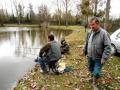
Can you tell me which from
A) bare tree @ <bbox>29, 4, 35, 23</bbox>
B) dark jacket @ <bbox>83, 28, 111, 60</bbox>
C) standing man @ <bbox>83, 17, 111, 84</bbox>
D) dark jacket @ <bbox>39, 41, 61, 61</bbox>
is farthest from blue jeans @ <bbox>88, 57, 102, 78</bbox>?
bare tree @ <bbox>29, 4, 35, 23</bbox>

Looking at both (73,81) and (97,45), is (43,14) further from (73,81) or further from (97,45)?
(97,45)

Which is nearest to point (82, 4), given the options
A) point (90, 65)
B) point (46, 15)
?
point (90, 65)

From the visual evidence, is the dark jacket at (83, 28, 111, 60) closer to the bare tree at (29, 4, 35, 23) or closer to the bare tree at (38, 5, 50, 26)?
the bare tree at (38, 5, 50, 26)

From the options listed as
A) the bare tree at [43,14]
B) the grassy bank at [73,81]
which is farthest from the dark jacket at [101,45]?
the bare tree at [43,14]

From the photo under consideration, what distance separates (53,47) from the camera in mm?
9398

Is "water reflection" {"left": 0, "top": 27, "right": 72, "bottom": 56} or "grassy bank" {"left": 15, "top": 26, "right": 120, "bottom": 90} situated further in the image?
"water reflection" {"left": 0, "top": 27, "right": 72, "bottom": 56}

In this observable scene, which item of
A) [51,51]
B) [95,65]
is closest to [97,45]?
[95,65]

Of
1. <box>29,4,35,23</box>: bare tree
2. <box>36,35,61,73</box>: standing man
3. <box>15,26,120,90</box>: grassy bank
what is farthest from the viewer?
<box>29,4,35,23</box>: bare tree

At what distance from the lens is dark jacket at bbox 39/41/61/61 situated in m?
9.38

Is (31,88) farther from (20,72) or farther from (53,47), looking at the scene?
(20,72)

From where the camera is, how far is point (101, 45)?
695 cm

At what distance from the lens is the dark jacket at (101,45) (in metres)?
6.76

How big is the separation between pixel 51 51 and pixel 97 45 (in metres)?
2.85

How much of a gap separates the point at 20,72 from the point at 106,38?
21.6 ft
